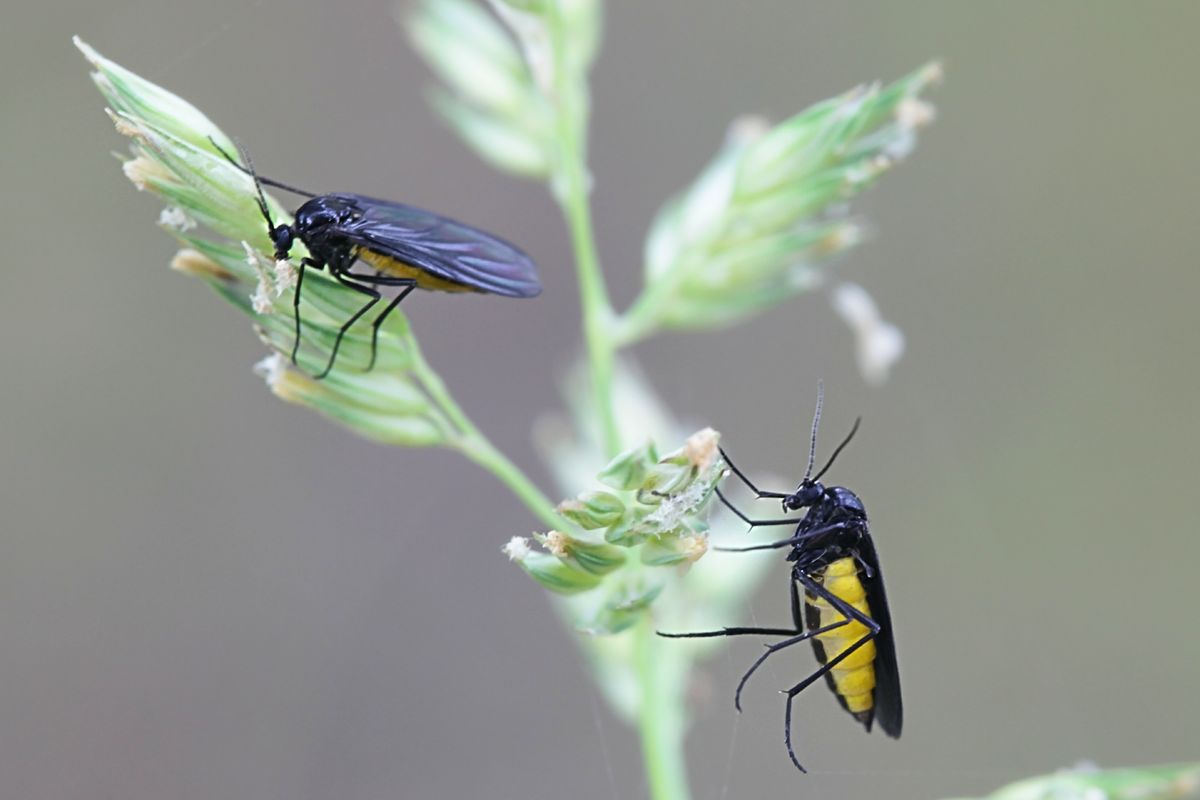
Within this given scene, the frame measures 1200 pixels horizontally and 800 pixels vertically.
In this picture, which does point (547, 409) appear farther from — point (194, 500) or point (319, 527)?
point (194, 500)

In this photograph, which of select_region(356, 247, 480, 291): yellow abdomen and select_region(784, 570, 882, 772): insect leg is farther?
select_region(784, 570, 882, 772): insect leg

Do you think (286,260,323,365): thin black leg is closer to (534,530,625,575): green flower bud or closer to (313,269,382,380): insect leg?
(313,269,382,380): insect leg

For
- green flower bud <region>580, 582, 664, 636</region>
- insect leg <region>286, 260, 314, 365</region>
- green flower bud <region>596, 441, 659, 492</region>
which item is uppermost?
insect leg <region>286, 260, 314, 365</region>

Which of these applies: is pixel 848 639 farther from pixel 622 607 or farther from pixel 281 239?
pixel 281 239

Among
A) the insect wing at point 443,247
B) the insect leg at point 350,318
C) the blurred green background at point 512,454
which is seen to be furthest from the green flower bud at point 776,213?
the blurred green background at point 512,454

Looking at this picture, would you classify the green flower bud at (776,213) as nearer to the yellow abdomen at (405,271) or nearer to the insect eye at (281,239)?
the yellow abdomen at (405,271)

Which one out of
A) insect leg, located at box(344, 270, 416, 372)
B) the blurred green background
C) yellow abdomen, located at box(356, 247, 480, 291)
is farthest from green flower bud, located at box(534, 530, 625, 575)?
the blurred green background

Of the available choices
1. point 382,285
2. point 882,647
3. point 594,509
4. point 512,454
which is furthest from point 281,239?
point 512,454
